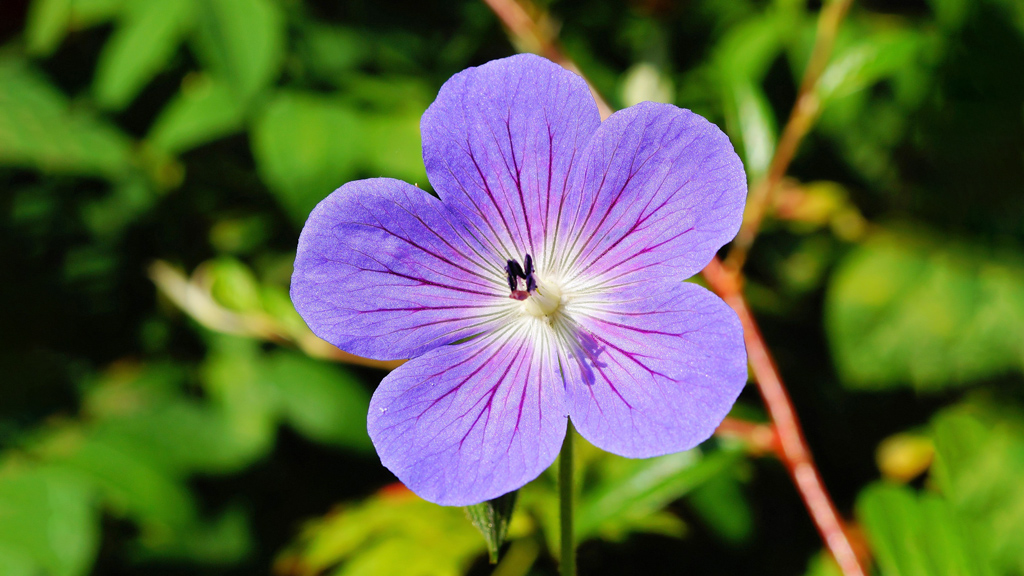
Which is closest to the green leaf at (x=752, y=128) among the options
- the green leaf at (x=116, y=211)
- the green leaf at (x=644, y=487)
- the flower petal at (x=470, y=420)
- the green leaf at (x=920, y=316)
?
the green leaf at (x=920, y=316)

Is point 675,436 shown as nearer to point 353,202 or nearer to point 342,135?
point 353,202

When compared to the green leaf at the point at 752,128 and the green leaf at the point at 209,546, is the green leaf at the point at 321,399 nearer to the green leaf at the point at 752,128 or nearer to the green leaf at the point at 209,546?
the green leaf at the point at 209,546

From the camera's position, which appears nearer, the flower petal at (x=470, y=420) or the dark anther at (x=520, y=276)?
the flower petal at (x=470, y=420)

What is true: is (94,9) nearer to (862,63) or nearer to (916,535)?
(862,63)

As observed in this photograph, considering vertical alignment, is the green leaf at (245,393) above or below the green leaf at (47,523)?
above

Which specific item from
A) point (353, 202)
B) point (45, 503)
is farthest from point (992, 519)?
point (45, 503)

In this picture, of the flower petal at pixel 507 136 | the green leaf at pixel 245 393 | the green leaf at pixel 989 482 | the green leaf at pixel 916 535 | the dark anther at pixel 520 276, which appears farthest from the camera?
the green leaf at pixel 245 393

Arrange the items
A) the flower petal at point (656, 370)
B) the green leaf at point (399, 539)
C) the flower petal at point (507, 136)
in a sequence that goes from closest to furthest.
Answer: the flower petal at point (656, 370) → the flower petal at point (507, 136) → the green leaf at point (399, 539)

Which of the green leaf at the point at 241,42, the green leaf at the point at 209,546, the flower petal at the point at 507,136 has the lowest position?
the flower petal at the point at 507,136
